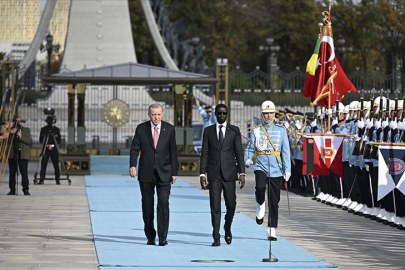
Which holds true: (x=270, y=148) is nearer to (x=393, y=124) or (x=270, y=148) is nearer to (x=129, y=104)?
(x=393, y=124)

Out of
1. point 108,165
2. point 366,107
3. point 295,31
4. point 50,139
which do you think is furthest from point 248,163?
point 295,31

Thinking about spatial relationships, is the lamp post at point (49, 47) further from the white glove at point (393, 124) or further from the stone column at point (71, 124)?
the white glove at point (393, 124)

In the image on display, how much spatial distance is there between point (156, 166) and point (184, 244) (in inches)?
41.5

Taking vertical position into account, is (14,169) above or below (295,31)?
below

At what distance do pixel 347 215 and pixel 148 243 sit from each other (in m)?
5.54

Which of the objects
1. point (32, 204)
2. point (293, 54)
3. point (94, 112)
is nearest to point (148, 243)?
point (32, 204)

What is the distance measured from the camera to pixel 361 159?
66.8 feet

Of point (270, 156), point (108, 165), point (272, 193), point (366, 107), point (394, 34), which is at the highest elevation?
point (394, 34)

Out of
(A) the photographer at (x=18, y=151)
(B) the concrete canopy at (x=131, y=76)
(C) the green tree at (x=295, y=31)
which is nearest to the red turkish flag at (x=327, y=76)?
(A) the photographer at (x=18, y=151)

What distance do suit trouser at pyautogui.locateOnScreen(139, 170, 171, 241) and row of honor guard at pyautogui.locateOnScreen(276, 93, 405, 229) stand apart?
403 cm

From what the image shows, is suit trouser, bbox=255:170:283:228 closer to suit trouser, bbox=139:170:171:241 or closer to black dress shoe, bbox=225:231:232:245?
black dress shoe, bbox=225:231:232:245

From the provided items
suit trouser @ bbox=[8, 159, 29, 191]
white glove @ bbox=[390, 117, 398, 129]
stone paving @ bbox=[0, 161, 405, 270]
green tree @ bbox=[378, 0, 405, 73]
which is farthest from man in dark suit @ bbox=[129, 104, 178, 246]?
green tree @ bbox=[378, 0, 405, 73]

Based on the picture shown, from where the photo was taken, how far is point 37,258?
14.3 metres

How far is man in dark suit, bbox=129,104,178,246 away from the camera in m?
15.6
